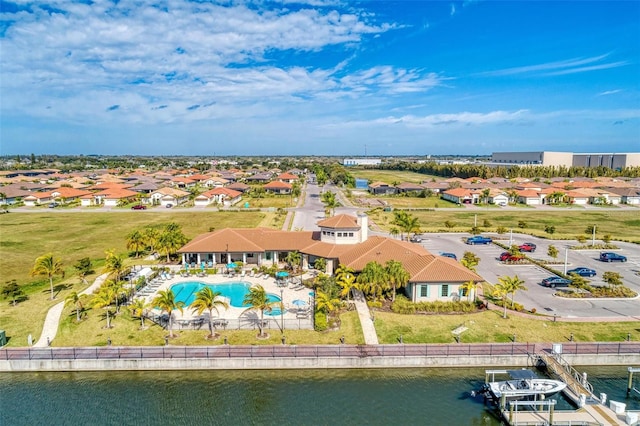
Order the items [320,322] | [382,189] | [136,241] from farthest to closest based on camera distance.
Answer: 1. [382,189]
2. [136,241]
3. [320,322]

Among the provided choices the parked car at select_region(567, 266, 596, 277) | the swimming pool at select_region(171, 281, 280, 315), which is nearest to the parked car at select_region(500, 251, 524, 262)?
the parked car at select_region(567, 266, 596, 277)

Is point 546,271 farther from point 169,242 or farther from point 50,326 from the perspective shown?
point 50,326

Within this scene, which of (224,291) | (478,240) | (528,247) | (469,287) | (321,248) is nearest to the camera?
(469,287)


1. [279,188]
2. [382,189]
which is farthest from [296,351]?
[382,189]

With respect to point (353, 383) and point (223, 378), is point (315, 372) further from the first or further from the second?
point (223, 378)

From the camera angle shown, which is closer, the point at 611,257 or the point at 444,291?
the point at 444,291

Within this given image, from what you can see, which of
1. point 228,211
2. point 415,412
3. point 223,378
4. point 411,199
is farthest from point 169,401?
point 411,199
